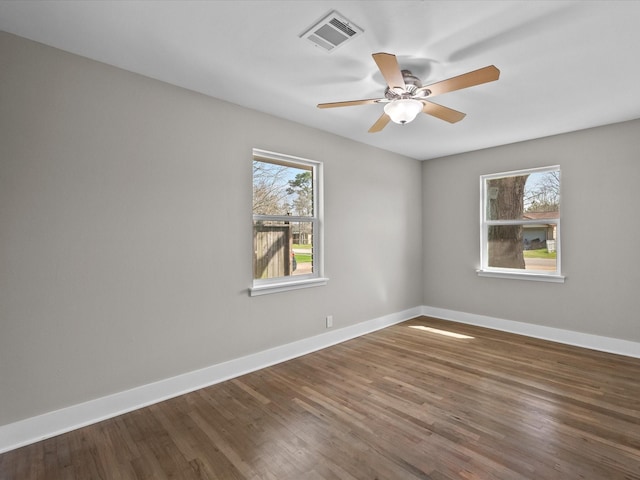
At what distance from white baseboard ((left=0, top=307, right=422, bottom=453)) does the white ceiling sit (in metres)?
2.38

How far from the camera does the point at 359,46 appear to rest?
84.4 inches

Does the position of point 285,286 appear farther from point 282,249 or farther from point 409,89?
point 409,89

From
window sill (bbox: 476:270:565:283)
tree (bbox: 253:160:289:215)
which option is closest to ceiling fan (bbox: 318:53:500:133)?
tree (bbox: 253:160:289:215)

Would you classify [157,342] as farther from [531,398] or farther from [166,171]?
[531,398]

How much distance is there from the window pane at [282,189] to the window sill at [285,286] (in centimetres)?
73

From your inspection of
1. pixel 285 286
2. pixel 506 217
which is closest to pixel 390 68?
pixel 285 286

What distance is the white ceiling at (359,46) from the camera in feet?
5.93

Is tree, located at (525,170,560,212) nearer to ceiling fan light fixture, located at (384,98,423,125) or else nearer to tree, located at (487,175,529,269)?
tree, located at (487,175,529,269)

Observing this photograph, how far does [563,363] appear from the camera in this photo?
10.7 ft

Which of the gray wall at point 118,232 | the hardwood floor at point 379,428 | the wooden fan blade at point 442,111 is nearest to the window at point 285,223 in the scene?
the gray wall at point 118,232

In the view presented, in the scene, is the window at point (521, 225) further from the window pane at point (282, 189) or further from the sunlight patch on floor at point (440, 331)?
the window pane at point (282, 189)

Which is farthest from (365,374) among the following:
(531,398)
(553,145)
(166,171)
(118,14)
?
(553,145)

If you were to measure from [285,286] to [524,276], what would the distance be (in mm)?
3066

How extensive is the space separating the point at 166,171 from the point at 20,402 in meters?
1.77
